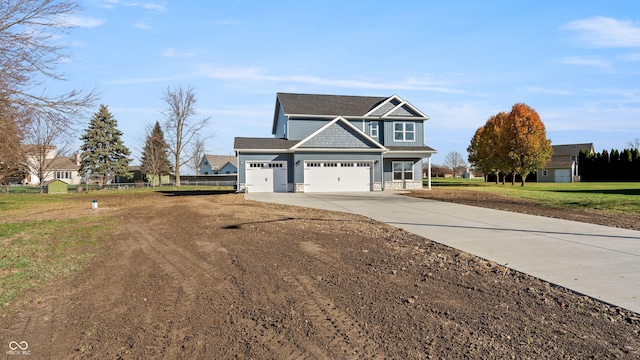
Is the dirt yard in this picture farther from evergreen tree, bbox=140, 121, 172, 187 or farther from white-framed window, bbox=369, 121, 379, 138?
evergreen tree, bbox=140, 121, 172, 187

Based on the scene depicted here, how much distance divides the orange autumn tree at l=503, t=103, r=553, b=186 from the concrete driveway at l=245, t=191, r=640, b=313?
2939 centimetres

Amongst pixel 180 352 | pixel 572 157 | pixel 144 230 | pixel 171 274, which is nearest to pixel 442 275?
pixel 180 352

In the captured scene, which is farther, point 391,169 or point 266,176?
point 391,169

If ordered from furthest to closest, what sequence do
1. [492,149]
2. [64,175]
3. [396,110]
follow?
[64,175], [492,149], [396,110]

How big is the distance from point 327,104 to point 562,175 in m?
46.8

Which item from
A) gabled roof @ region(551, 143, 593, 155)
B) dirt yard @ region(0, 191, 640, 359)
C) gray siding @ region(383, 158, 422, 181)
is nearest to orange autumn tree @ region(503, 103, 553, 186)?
gray siding @ region(383, 158, 422, 181)

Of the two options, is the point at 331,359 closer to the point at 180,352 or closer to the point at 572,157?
the point at 180,352

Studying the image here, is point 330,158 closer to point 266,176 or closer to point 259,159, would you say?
point 266,176

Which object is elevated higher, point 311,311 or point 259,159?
point 259,159

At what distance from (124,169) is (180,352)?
48307mm

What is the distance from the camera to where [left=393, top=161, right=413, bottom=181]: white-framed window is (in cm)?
2852

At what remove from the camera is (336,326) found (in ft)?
12.7

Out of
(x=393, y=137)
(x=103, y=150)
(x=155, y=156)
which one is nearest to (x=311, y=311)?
(x=393, y=137)

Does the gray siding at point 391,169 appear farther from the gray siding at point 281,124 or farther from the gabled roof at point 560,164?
the gabled roof at point 560,164
